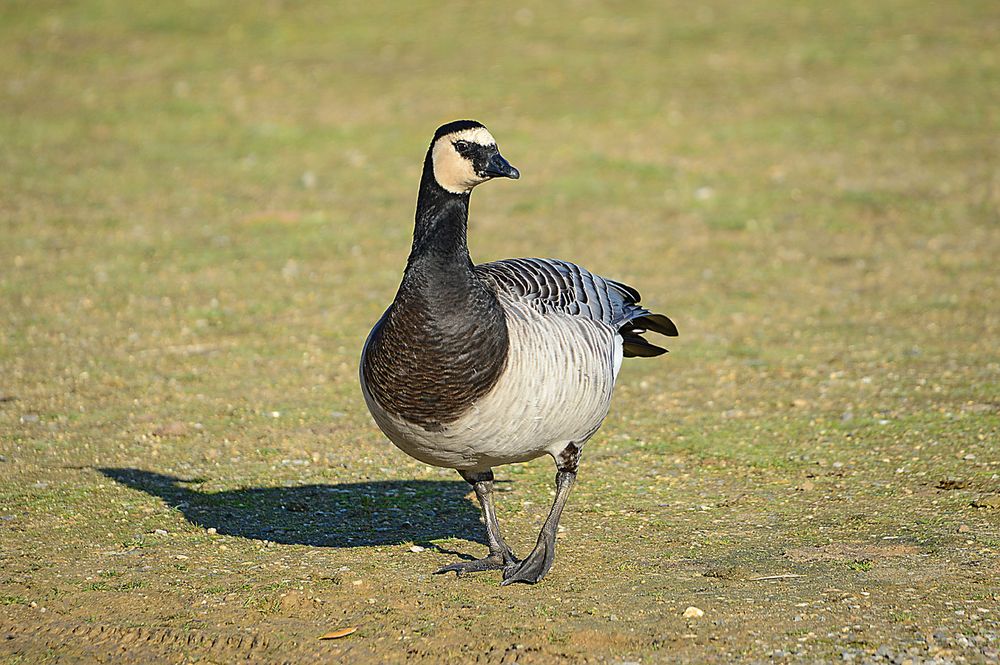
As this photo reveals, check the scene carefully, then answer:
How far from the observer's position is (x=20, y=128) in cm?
1593

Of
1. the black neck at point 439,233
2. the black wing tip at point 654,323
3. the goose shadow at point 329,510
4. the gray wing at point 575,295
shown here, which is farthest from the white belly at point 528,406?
the goose shadow at point 329,510

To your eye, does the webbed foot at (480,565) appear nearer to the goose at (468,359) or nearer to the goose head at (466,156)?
the goose at (468,359)

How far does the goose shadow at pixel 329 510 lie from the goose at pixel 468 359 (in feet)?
3.23

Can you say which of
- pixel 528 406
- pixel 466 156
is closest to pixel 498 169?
pixel 466 156

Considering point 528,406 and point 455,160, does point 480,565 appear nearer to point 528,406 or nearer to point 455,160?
point 528,406

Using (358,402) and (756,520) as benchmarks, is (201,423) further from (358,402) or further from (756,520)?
(756,520)

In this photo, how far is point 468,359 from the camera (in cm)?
509

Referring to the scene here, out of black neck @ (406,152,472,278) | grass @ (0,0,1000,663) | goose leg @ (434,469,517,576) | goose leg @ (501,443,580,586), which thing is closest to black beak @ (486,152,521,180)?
black neck @ (406,152,472,278)

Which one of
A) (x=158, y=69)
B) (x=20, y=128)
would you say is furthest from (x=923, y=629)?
(x=158, y=69)

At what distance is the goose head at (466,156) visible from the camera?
512 cm

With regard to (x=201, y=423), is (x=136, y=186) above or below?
above

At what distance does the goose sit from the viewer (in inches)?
201

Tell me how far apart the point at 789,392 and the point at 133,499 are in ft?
14.3

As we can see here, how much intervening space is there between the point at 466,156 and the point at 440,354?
81cm
